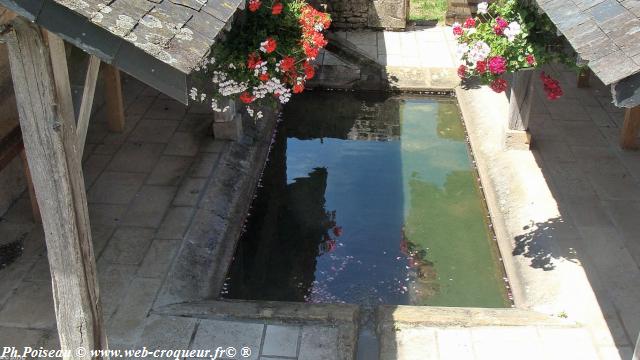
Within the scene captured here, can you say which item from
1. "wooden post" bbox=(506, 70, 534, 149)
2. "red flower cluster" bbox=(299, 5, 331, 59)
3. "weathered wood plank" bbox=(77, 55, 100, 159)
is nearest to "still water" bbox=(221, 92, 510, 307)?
"wooden post" bbox=(506, 70, 534, 149)

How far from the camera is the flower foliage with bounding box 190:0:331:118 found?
186 inches

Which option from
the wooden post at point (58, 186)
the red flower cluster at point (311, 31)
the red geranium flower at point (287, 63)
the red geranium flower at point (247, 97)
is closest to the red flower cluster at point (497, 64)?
the red flower cluster at point (311, 31)

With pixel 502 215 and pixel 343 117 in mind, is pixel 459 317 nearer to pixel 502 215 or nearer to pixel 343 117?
pixel 502 215

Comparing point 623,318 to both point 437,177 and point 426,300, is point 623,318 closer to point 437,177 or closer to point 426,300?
point 426,300

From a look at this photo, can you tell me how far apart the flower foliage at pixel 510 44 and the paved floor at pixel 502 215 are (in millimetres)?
1736

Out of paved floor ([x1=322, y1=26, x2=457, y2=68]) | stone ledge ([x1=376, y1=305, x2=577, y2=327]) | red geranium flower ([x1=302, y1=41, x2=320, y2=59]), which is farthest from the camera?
paved floor ([x1=322, y1=26, x2=457, y2=68])

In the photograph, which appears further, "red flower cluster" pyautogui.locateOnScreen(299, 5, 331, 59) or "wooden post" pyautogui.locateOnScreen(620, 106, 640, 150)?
"wooden post" pyautogui.locateOnScreen(620, 106, 640, 150)

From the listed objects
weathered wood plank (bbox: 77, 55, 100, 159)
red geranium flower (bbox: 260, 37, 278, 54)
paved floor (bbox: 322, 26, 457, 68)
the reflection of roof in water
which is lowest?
weathered wood plank (bbox: 77, 55, 100, 159)

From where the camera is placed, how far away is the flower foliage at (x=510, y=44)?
5.47 m

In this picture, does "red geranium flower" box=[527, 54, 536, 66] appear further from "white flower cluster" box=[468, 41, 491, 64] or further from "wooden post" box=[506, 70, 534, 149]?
"wooden post" box=[506, 70, 534, 149]

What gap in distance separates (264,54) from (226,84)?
1.14 feet

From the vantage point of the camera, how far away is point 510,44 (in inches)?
217

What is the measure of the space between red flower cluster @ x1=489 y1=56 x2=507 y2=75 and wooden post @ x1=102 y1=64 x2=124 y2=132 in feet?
14.5

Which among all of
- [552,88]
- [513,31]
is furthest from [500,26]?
[552,88]
